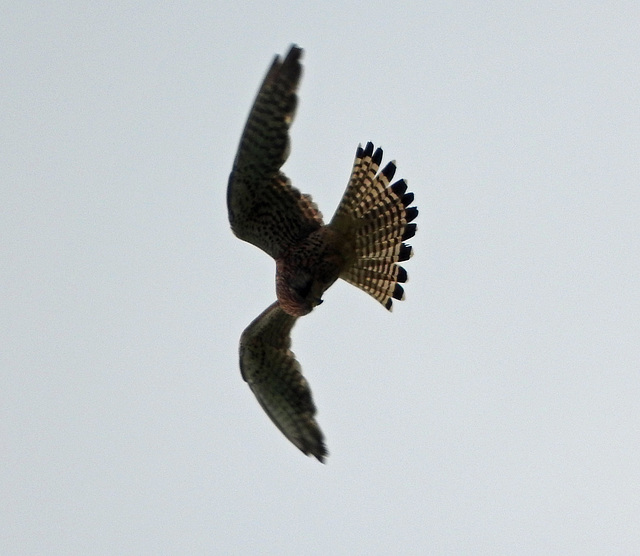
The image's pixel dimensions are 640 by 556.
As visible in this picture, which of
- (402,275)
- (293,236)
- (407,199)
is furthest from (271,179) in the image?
(402,275)

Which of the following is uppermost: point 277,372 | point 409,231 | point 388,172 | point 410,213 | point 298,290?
point 388,172

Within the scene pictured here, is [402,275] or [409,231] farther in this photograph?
[402,275]

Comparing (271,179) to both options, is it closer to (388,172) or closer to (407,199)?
(388,172)

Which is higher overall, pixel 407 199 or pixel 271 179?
pixel 407 199

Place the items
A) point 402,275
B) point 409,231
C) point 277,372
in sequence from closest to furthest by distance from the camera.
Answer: point 409,231
point 402,275
point 277,372

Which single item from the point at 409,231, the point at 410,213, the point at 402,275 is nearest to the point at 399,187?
the point at 410,213

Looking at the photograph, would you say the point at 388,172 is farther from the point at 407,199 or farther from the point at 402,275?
the point at 402,275

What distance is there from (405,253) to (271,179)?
7.13ft

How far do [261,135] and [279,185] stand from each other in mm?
696

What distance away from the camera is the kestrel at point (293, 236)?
11.6 metres

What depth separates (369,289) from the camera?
531 inches

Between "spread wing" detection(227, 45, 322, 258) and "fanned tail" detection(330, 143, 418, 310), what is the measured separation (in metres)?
0.45

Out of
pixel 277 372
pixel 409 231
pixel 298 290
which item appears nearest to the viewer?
pixel 298 290

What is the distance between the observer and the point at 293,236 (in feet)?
41.3
